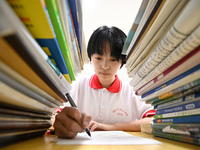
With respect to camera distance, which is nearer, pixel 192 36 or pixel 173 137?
pixel 192 36

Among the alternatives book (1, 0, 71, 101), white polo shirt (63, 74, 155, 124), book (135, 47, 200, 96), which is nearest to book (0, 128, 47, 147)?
book (1, 0, 71, 101)

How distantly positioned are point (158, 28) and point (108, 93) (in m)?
0.92

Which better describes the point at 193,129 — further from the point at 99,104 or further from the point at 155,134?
the point at 99,104

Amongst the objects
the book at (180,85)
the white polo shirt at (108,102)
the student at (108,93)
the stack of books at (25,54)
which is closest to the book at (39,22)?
the stack of books at (25,54)

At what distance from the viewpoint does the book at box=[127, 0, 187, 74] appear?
30 cm

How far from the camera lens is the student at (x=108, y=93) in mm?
915

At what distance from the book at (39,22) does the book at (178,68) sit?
28cm

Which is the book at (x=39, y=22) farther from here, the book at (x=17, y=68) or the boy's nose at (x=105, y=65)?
the boy's nose at (x=105, y=65)

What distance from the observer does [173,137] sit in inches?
15.7

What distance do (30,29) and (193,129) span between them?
40 cm

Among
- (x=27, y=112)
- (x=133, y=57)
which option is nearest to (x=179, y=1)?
(x=133, y=57)

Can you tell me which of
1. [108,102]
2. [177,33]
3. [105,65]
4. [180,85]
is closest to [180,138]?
[180,85]

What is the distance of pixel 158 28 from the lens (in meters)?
0.36

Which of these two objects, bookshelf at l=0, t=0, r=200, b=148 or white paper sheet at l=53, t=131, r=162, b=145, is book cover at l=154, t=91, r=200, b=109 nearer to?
bookshelf at l=0, t=0, r=200, b=148
